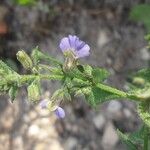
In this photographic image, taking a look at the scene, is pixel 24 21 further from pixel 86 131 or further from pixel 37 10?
pixel 86 131

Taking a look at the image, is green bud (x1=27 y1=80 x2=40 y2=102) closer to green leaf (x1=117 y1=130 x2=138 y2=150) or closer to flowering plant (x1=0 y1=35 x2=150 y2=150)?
flowering plant (x1=0 y1=35 x2=150 y2=150)

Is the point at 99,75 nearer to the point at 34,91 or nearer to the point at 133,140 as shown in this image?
the point at 34,91

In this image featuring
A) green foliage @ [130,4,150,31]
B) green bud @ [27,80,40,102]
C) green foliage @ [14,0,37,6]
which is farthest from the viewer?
green foliage @ [14,0,37,6]

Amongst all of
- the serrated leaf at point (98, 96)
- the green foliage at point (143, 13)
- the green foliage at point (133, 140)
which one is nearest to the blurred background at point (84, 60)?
the green foliage at point (143, 13)

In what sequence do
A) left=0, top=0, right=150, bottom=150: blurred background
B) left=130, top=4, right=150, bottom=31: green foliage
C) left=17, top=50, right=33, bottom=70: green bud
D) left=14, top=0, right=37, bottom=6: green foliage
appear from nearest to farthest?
left=17, top=50, right=33, bottom=70: green bud, left=0, top=0, right=150, bottom=150: blurred background, left=130, top=4, right=150, bottom=31: green foliage, left=14, top=0, right=37, bottom=6: green foliage

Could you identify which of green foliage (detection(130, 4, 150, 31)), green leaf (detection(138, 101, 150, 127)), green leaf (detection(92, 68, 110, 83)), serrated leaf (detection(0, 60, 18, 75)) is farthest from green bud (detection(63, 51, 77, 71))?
green foliage (detection(130, 4, 150, 31))

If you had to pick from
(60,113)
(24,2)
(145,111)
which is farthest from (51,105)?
(24,2)

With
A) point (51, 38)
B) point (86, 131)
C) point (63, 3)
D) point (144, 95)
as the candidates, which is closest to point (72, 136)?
point (86, 131)
